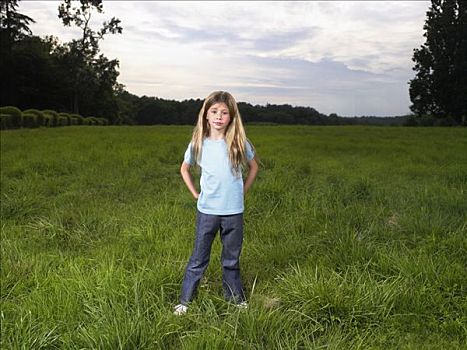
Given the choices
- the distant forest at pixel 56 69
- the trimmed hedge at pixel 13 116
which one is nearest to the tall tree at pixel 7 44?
the distant forest at pixel 56 69

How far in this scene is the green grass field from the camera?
7.89 feet

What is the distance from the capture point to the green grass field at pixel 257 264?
240cm

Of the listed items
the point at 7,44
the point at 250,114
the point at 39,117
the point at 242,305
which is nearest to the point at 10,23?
the point at 7,44

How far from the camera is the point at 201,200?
2.64 meters

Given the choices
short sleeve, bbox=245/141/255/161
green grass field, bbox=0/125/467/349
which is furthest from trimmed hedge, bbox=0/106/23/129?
short sleeve, bbox=245/141/255/161

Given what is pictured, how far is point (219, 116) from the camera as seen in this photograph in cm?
259

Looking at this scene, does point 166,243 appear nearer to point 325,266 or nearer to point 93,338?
point 325,266

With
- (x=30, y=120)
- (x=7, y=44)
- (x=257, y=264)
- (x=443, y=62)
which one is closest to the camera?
(x=257, y=264)

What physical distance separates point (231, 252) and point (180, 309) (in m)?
0.42

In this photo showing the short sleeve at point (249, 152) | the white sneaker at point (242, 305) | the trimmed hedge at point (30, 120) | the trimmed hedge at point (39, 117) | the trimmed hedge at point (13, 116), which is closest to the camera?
the white sneaker at point (242, 305)

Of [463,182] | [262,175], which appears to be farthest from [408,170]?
[262,175]

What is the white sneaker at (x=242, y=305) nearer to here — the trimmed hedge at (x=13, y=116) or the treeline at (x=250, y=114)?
the treeline at (x=250, y=114)

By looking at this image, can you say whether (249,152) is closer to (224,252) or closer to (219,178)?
(219,178)

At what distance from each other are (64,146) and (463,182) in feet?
25.7
